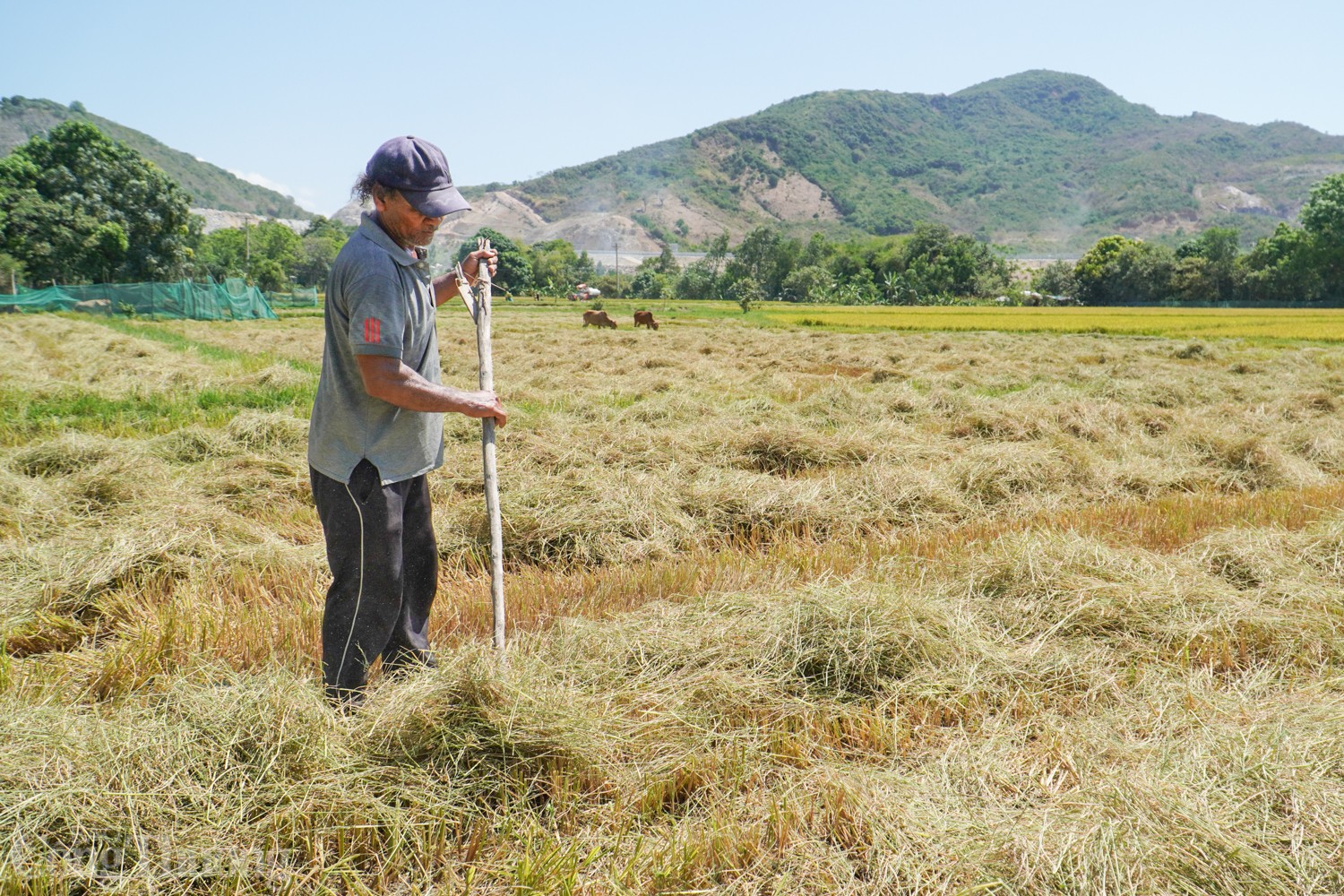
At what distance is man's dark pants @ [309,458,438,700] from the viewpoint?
243 centimetres

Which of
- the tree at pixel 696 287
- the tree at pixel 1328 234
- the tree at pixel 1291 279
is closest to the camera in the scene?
the tree at pixel 1291 279

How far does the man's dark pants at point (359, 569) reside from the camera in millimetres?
2432

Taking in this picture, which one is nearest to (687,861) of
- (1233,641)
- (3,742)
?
(3,742)

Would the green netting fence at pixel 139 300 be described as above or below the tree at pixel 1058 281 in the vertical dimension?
below

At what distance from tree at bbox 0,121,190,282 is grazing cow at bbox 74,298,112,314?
823 centimetres

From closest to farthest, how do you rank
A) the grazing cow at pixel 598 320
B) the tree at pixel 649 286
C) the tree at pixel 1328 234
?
the grazing cow at pixel 598 320 < the tree at pixel 1328 234 < the tree at pixel 649 286

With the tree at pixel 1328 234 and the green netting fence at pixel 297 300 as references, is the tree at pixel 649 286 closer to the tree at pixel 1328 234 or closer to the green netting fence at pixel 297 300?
the green netting fence at pixel 297 300

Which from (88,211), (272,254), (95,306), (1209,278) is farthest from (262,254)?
(1209,278)

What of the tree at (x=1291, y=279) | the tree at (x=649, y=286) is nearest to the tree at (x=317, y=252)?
the tree at (x=649, y=286)

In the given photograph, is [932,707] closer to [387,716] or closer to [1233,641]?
[1233,641]

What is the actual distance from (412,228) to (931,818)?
2.30 m

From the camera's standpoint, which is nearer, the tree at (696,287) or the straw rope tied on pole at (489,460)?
the straw rope tied on pole at (489,460)

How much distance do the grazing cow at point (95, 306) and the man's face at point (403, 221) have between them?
34181 mm

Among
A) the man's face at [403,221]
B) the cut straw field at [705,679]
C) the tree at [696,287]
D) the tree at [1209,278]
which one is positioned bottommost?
the cut straw field at [705,679]
